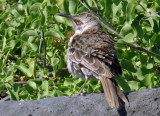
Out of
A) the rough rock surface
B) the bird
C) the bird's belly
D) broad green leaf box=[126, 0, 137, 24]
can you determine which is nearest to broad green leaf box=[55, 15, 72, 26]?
the bird

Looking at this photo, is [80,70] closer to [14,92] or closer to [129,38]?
[129,38]

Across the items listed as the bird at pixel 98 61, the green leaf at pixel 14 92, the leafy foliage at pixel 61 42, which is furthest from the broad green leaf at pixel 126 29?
the green leaf at pixel 14 92

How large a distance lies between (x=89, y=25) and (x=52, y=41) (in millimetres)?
828

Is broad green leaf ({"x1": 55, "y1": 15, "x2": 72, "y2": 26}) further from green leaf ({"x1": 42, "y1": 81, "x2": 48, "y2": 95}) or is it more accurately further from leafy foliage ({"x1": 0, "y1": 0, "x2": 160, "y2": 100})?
green leaf ({"x1": 42, "y1": 81, "x2": 48, "y2": 95})

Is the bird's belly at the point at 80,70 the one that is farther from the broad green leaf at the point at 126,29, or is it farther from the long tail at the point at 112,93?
the broad green leaf at the point at 126,29

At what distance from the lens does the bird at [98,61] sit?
16.6 feet

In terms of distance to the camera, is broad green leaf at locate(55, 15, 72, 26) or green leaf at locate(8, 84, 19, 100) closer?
green leaf at locate(8, 84, 19, 100)

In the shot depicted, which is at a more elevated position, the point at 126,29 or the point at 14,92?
the point at 126,29

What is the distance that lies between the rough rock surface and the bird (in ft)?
0.36

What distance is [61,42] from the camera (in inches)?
279

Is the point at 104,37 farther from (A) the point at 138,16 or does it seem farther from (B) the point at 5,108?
(B) the point at 5,108

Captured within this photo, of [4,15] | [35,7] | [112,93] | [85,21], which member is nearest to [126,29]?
[85,21]

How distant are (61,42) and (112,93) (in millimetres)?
2358

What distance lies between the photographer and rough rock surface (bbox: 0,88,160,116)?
4.64m
